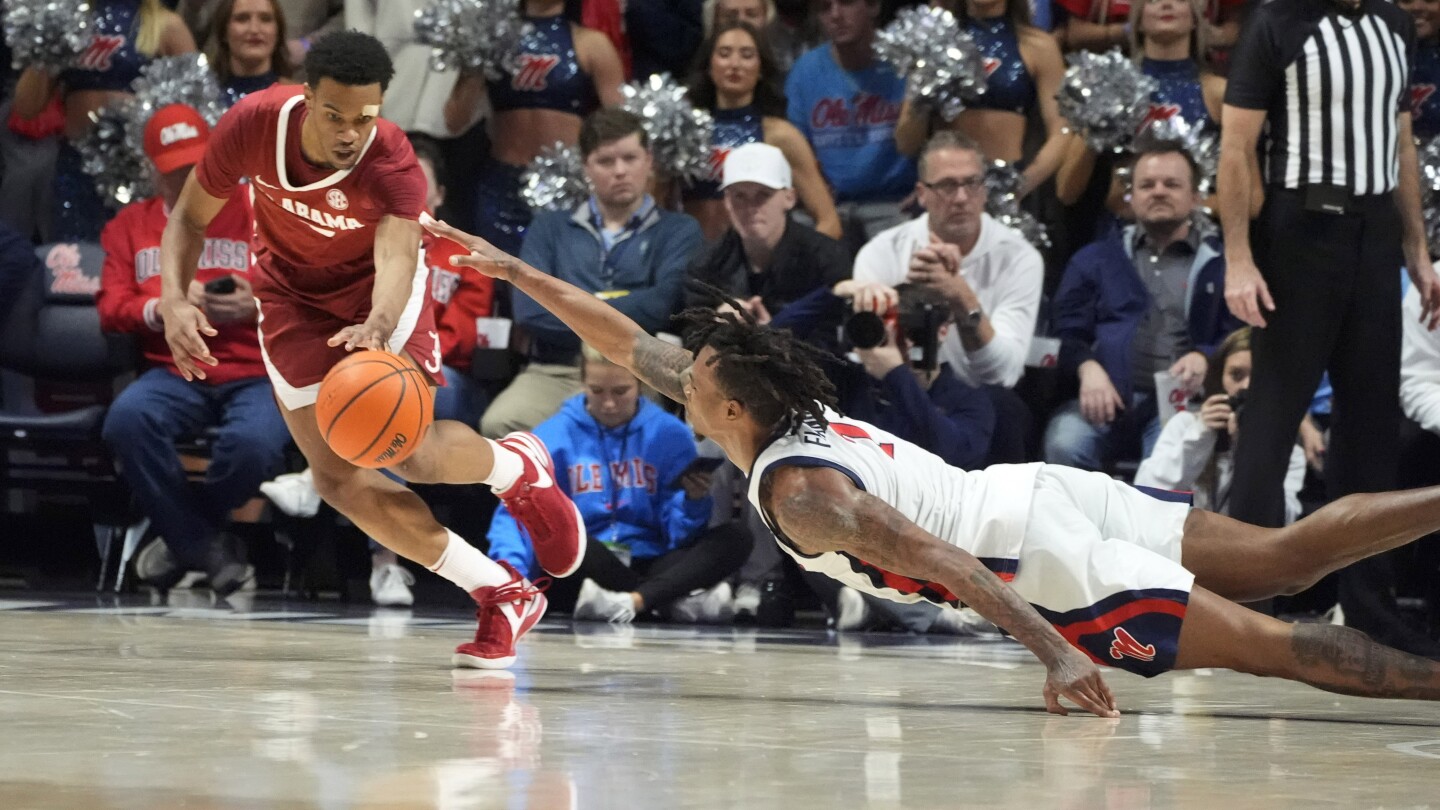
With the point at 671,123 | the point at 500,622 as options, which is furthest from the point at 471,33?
the point at 500,622

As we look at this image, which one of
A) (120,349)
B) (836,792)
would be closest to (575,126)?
(120,349)

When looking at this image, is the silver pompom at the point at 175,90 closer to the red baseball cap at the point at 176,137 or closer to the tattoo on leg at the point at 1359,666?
the red baseball cap at the point at 176,137

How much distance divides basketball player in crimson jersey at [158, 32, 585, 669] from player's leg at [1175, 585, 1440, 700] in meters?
1.83

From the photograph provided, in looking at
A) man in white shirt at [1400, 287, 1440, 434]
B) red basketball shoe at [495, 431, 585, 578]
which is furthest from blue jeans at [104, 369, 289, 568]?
man in white shirt at [1400, 287, 1440, 434]

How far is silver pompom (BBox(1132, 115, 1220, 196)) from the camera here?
23.6 ft

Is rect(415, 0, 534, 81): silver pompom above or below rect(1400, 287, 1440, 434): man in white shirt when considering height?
above

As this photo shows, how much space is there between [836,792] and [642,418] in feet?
14.7

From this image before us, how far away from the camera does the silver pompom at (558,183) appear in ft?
25.5

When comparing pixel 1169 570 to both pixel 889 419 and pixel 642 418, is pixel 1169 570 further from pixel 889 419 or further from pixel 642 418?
pixel 642 418

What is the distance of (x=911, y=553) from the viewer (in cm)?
369

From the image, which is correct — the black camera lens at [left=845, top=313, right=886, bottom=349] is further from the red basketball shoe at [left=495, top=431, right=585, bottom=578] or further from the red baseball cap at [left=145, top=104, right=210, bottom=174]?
the red baseball cap at [left=145, top=104, right=210, bottom=174]

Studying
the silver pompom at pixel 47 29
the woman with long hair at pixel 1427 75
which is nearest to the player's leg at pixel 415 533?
the silver pompom at pixel 47 29

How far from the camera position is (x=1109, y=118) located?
7281mm

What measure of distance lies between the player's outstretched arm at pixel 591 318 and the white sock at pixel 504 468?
A: 849 mm
